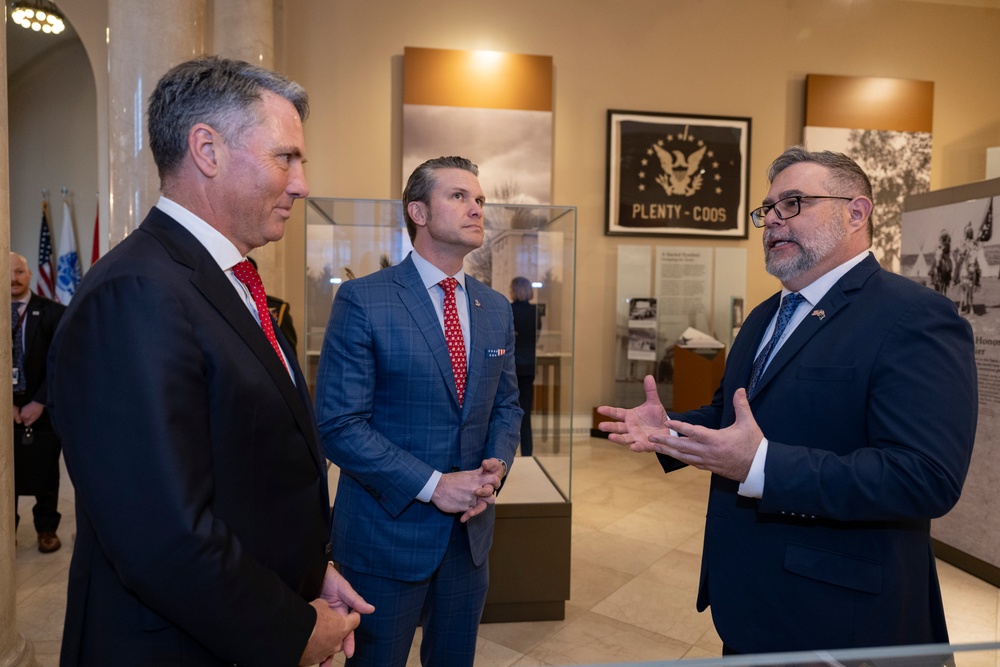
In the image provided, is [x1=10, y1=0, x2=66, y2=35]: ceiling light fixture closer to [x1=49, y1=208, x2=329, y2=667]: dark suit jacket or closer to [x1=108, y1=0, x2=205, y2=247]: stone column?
[x1=108, y1=0, x2=205, y2=247]: stone column

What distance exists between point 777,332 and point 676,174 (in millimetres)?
6716

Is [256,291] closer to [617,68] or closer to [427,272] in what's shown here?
[427,272]

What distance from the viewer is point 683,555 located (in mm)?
4340

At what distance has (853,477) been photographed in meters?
1.39

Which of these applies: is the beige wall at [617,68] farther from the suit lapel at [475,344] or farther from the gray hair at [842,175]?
the gray hair at [842,175]

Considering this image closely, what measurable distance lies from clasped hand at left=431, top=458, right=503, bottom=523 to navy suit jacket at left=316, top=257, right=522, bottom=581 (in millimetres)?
60

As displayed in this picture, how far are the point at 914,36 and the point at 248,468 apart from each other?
10.2 m

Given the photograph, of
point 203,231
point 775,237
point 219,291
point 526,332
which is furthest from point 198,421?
point 526,332

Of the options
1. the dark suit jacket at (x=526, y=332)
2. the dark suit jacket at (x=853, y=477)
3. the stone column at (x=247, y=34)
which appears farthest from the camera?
the stone column at (x=247, y=34)

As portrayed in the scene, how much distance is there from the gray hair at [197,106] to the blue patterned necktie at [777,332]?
1.36m

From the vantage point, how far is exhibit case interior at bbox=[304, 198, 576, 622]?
125 inches

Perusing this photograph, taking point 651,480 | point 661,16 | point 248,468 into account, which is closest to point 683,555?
point 651,480

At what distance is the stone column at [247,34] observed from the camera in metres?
6.47

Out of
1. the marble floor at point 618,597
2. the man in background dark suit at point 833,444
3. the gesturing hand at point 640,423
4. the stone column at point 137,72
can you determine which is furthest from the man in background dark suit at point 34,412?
→ the man in background dark suit at point 833,444
